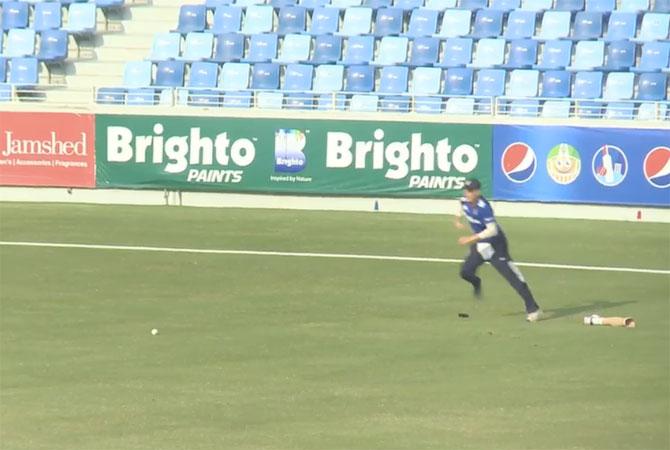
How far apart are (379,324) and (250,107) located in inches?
549

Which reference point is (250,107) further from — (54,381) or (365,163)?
(54,381)

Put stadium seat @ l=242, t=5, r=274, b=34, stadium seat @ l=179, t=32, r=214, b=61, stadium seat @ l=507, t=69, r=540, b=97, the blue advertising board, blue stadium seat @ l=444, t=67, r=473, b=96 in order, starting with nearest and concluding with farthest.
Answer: the blue advertising board, stadium seat @ l=507, t=69, r=540, b=97, blue stadium seat @ l=444, t=67, r=473, b=96, stadium seat @ l=179, t=32, r=214, b=61, stadium seat @ l=242, t=5, r=274, b=34

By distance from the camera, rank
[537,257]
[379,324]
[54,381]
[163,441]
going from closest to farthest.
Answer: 1. [163,441]
2. [54,381]
3. [379,324]
4. [537,257]

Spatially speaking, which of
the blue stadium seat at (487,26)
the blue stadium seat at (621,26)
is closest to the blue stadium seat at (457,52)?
the blue stadium seat at (487,26)

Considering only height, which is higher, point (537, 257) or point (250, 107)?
point (250, 107)

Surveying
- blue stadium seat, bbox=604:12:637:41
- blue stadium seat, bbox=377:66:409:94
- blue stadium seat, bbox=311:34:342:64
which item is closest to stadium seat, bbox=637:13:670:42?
blue stadium seat, bbox=604:12:637:41

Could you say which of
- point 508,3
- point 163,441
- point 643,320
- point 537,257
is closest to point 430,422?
point 163,441

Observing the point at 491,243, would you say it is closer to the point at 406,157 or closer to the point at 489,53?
the point at 406,157

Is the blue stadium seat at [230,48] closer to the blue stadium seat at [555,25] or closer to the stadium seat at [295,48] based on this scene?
the stadium seat at [295,48]

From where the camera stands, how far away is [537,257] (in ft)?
88.8

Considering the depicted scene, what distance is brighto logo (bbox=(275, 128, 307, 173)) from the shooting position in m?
33.1

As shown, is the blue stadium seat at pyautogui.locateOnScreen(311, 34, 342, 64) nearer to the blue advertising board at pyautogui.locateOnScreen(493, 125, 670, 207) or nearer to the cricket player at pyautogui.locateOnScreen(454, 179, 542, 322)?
the blue advertising board at pyautogui.locateOnScreen(493, 125, 670, 207)

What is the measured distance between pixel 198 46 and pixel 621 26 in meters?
10.5

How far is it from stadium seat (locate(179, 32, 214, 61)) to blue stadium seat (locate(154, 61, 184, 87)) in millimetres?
491
